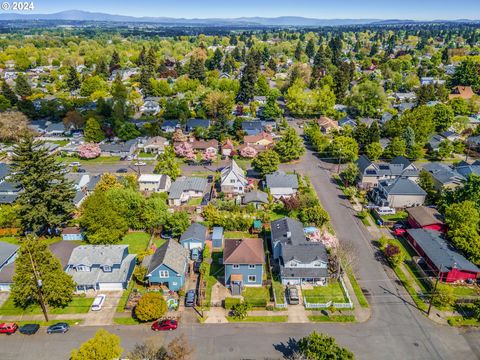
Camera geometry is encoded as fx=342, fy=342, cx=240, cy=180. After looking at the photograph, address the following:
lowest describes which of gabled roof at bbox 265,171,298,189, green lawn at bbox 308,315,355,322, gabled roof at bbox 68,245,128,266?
green lawn at bbox 308,315,355,322

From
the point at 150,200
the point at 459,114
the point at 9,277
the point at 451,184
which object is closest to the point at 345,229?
the point at 451,184

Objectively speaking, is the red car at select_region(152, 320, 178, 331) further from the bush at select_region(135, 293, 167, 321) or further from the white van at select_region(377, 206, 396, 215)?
the white van at select_region(377, 206, 396, 215)

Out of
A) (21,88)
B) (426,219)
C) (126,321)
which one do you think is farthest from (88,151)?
(426,219)

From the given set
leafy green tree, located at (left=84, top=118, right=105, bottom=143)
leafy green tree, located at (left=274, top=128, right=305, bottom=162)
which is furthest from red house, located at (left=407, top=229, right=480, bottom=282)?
leafy green tree, located at (left=84, top=118, right=105, bottom=143)

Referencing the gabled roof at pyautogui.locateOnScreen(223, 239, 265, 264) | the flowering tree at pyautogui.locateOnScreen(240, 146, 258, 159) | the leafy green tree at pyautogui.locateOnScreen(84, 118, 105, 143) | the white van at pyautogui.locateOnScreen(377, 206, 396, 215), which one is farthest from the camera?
the leafy green tree at pyautogui.locateOnScreen(84, 118, 105, 143)

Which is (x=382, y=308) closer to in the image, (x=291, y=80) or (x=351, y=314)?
(x=351, y=314)

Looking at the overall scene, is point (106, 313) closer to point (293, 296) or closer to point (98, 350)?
point (98, 350)
